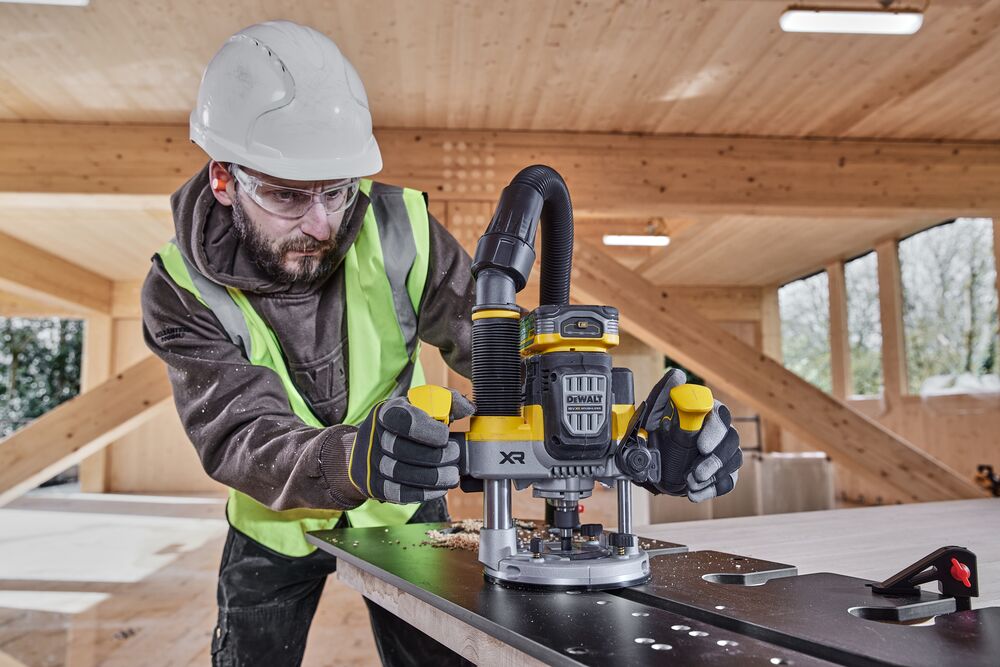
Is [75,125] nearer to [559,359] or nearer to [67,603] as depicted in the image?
[67,603]

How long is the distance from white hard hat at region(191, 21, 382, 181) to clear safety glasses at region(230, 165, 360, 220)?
4 cm

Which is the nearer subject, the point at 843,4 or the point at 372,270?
→ the point at 372,270

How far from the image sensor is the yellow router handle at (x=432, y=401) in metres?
0.95

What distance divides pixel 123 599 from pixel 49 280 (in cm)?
529

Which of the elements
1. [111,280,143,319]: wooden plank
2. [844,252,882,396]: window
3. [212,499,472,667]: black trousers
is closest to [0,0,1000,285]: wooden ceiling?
[212,499,472,667]: black trousers

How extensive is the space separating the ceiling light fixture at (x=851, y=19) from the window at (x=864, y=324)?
5.47 meters

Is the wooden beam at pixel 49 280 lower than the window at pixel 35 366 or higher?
A: higher

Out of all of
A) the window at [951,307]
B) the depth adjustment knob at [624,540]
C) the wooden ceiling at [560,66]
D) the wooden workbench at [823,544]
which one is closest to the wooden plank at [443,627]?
the wooden workbench at [823,544]

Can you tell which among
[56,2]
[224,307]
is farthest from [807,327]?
[224,307]

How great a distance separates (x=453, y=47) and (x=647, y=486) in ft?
10.7

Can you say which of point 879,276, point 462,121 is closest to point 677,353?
point 462,121

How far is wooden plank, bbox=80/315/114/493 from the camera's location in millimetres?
10422

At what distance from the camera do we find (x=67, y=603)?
4301mm

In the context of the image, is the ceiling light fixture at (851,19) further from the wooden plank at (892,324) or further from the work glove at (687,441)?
the wooden plank at (892,324)
